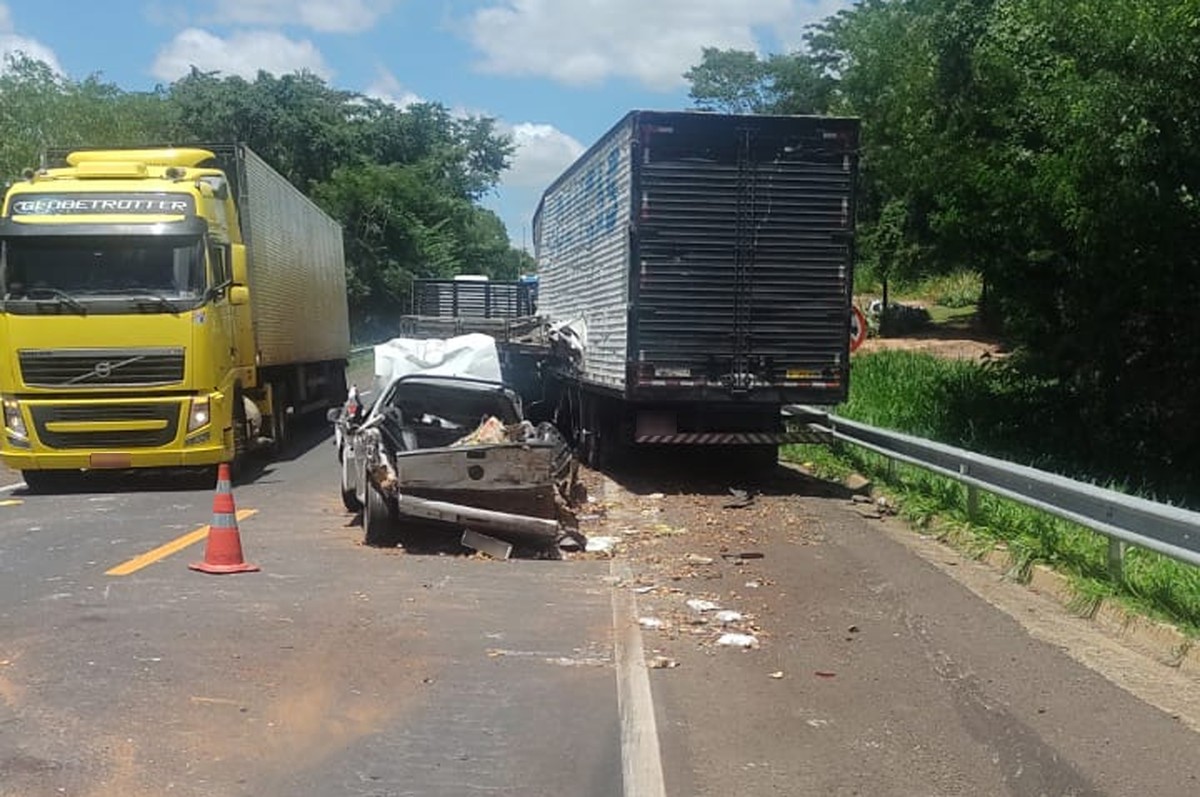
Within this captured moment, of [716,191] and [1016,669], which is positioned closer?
[1016,669]

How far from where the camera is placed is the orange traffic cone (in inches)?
340

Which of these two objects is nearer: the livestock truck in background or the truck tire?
the livestock truck in background

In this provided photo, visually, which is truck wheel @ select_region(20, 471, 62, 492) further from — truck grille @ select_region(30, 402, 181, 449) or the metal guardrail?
the metal guardrail

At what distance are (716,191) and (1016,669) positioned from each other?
24.5 ft

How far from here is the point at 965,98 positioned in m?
17.4

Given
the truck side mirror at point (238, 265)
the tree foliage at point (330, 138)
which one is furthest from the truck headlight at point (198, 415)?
the tree foliage at point (330, 138)

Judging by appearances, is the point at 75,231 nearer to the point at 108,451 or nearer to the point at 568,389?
the point at 108,451

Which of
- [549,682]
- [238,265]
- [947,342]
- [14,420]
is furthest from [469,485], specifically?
[947,342]

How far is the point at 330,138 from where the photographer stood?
57688 mm

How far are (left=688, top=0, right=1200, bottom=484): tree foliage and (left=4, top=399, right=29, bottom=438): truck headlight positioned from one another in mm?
11672

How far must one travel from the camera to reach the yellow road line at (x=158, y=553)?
874 centimetres

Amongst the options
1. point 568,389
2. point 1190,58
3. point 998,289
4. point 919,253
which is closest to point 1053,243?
point 998,289

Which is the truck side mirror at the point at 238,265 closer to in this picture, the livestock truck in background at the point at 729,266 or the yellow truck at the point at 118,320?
the yellow truck at the point at 118,320

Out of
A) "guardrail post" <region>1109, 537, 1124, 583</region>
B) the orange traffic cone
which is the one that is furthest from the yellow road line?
"guardrail post" <region>1109, 537, 1124, 583</region>
